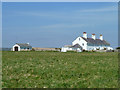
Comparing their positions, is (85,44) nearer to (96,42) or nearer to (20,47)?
(96,42)

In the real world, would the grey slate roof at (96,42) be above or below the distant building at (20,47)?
above

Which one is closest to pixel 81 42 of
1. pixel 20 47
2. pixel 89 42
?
pixel 89 42

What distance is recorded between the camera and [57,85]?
312 inches

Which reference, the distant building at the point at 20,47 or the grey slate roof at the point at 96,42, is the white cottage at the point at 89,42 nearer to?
the grey slate roof at the point at 96,42

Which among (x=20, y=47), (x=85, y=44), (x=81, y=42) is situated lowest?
Answer: (x=20, y=47)

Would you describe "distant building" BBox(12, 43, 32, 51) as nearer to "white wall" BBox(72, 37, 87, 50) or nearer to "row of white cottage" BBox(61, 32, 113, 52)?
"row of white cottage" BBox(61, 32, 113, 52)

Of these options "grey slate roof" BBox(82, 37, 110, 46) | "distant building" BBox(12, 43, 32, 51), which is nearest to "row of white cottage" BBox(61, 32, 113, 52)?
"grey slate roof" BBox(82, 37, 110, 46)

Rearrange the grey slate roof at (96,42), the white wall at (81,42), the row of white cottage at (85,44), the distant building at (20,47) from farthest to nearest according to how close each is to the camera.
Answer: the grey slate roof at (96,42), the white wall at (81,42), the row of white cottage at (85,44), the distant building at (20,47)

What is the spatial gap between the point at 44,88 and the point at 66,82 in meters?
1.10

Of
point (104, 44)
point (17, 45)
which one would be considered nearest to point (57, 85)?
point (17, 45)

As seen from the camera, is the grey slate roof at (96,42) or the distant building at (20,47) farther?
the grey slate roof at (96,42)

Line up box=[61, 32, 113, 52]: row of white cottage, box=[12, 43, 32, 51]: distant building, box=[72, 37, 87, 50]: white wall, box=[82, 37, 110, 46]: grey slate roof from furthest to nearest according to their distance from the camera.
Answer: box=[82, 37, 110, 46]: grey slate roof
box=[72, 37, 87, 50]: white wall
box=[61, 32, 113, 52]: row of white cottage
box=[12, 43, 32, 51]: distant building

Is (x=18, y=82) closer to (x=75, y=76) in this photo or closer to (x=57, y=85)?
(x=57, y=85)

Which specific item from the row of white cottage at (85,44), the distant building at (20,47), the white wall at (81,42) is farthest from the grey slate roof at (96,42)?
the distant building at (20,47)
